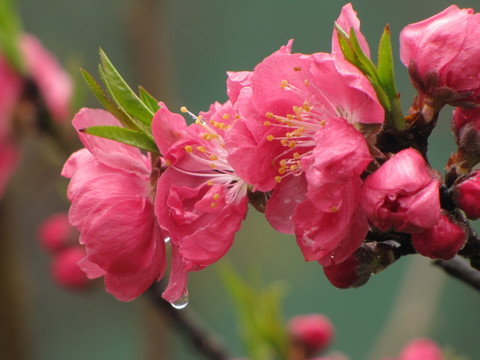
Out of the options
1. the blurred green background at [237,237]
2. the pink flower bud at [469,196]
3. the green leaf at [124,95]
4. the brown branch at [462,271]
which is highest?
the green leaf at [124,95]

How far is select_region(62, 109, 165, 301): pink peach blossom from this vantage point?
2.09 ft

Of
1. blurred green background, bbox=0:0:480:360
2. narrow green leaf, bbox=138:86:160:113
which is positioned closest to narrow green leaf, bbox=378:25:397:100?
narrow green leaf, bbox=138:86:160:113

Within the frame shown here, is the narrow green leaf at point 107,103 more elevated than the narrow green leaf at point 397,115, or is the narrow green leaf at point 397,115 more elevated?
the narrow green leaf at point 107,103

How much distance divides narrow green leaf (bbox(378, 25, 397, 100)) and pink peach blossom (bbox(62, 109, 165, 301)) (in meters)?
0.27

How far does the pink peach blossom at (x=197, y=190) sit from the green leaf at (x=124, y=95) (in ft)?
0.13

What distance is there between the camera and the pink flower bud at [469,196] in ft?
1.97

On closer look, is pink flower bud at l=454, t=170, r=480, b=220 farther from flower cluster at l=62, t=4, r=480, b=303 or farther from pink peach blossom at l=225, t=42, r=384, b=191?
pink peach blossom at l=225, t=42, r=384, b=191

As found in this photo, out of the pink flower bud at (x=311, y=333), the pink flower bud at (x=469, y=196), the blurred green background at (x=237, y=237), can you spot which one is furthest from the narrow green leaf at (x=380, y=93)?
the blurred green background at (x=237, y=237)

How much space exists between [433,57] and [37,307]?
360cm

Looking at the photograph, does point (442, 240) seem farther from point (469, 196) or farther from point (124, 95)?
point (124, 95)

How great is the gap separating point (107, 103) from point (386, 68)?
0.28m

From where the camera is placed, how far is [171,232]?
639 millimetres

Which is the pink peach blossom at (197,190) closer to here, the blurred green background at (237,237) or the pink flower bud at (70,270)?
the pink flower bud at (70,270)

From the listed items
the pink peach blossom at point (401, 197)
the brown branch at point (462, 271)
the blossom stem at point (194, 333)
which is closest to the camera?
the pink peach blossom at point (401, 197)
